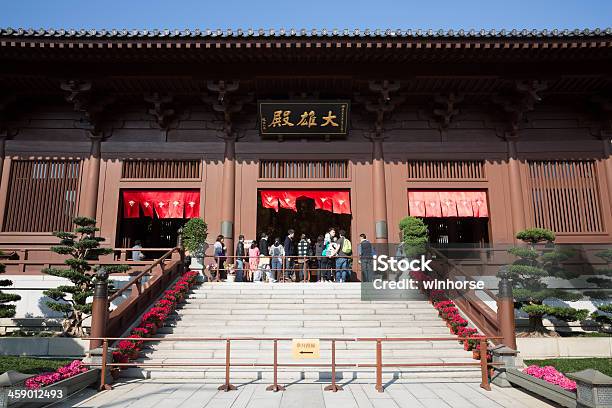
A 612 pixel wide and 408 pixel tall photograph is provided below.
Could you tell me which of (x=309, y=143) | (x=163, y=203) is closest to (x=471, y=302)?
(x=309, y=143)

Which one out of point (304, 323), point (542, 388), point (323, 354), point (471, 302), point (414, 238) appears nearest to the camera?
point (542, 388)

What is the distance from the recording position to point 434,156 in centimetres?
1404

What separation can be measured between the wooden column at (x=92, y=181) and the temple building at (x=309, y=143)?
4cm

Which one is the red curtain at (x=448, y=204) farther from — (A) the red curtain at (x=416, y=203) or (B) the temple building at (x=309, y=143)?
(A) the red curtain at (x=416, y=203)

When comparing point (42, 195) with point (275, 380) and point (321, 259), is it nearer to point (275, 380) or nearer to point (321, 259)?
point (321, 259)

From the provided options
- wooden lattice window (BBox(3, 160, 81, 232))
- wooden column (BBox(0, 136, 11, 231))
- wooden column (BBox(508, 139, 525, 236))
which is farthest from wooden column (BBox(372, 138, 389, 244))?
wooden column (BBox(0, 136, 11, 231))

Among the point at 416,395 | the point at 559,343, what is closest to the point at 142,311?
the point at 416,395

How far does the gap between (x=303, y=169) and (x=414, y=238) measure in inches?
180

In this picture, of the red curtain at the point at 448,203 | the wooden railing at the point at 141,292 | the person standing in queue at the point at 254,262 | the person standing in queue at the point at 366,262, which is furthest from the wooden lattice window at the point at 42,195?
the red curtain at the point at 448,203

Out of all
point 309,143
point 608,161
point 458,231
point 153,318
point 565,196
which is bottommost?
point 153,318

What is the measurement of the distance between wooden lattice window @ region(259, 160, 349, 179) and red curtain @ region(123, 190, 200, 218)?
2.55 metres

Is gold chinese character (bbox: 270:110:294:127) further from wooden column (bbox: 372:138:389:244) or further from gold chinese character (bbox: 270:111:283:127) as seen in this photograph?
wooden column (bbox: 372:138:389:244)

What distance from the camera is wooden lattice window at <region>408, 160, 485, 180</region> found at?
13969 millimetres

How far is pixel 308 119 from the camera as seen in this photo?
45.5ft
